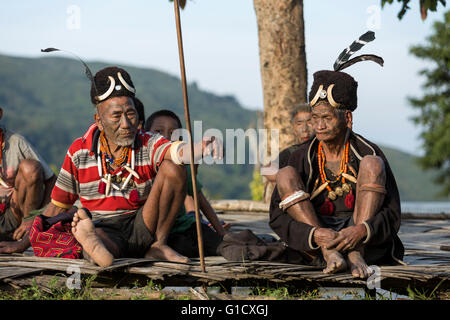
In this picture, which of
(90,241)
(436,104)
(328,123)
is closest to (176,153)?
(90,241)

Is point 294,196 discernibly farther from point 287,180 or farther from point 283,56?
point 283,56

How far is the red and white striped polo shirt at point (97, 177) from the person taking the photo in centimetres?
425

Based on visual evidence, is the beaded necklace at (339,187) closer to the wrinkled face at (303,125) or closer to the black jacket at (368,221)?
the black jacket at (368,221)

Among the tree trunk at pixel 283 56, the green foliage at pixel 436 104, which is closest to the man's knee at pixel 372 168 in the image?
the tree trunk at pixel 283 56

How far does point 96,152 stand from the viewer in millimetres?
4281

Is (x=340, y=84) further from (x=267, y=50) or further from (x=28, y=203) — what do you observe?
(x=267, y=50)

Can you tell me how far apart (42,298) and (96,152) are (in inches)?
45.6

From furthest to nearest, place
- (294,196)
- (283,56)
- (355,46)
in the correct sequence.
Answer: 1. (283,56)
2. (355,46)
3. (294,196)

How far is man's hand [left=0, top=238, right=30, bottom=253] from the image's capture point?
180 inches

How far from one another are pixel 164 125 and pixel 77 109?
129 m

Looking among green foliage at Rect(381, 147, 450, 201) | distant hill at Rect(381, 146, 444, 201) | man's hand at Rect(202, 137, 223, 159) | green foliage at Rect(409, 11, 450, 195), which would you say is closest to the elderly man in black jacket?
man's hand at Rect(202, 137, 223, 159)

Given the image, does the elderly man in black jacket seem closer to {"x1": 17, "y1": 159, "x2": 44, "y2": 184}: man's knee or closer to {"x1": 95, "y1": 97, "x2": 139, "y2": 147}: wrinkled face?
{"x1": 95, "y1": 97, "x2": 139, "y2": 147}: wrinkled face

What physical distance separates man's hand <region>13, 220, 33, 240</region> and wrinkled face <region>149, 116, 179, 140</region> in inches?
52.6

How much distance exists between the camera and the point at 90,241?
12.1 feet
